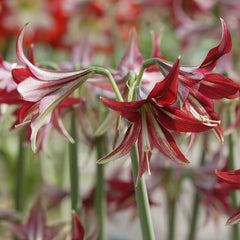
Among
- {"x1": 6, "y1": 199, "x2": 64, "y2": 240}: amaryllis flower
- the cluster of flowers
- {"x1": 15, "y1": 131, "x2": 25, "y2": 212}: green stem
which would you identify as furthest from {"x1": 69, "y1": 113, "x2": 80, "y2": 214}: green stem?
{"x1": 15, "y1": 131, "x2": 25, "y2": 212}: green stem

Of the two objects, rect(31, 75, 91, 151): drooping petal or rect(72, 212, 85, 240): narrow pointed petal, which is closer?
rect(31, 75, 91, 151): drooping petal

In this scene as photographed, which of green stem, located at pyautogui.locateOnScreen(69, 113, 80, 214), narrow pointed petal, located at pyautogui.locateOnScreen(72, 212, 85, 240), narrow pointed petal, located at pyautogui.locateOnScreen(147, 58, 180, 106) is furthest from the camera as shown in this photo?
green stem, located at pyautogui.locateOnScreen(69, 113, 80, 214)

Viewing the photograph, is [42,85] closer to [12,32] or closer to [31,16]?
[12,32]

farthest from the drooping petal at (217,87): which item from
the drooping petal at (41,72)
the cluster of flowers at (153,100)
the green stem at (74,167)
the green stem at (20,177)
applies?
the green stem at (20,177)

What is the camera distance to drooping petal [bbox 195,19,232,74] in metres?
0.42

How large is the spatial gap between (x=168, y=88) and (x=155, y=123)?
0.05 metres

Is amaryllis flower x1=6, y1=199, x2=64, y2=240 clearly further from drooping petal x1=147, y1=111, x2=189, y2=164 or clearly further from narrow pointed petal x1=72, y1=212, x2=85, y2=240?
drooping petal x1=147, y1=111, x2=189, y2=164

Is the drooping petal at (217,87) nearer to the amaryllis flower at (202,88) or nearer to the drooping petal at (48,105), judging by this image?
the amaryllis flower at (202,88)

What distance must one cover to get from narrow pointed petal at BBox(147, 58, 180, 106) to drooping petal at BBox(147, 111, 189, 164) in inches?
1.0

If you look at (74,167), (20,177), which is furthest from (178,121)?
(20,177)

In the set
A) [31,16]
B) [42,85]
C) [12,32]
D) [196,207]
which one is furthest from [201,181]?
[31,16]

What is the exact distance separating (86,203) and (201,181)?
0.17 metres

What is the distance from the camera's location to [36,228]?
2.22ft

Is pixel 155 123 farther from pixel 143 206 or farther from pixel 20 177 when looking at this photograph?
pixel 20 177
